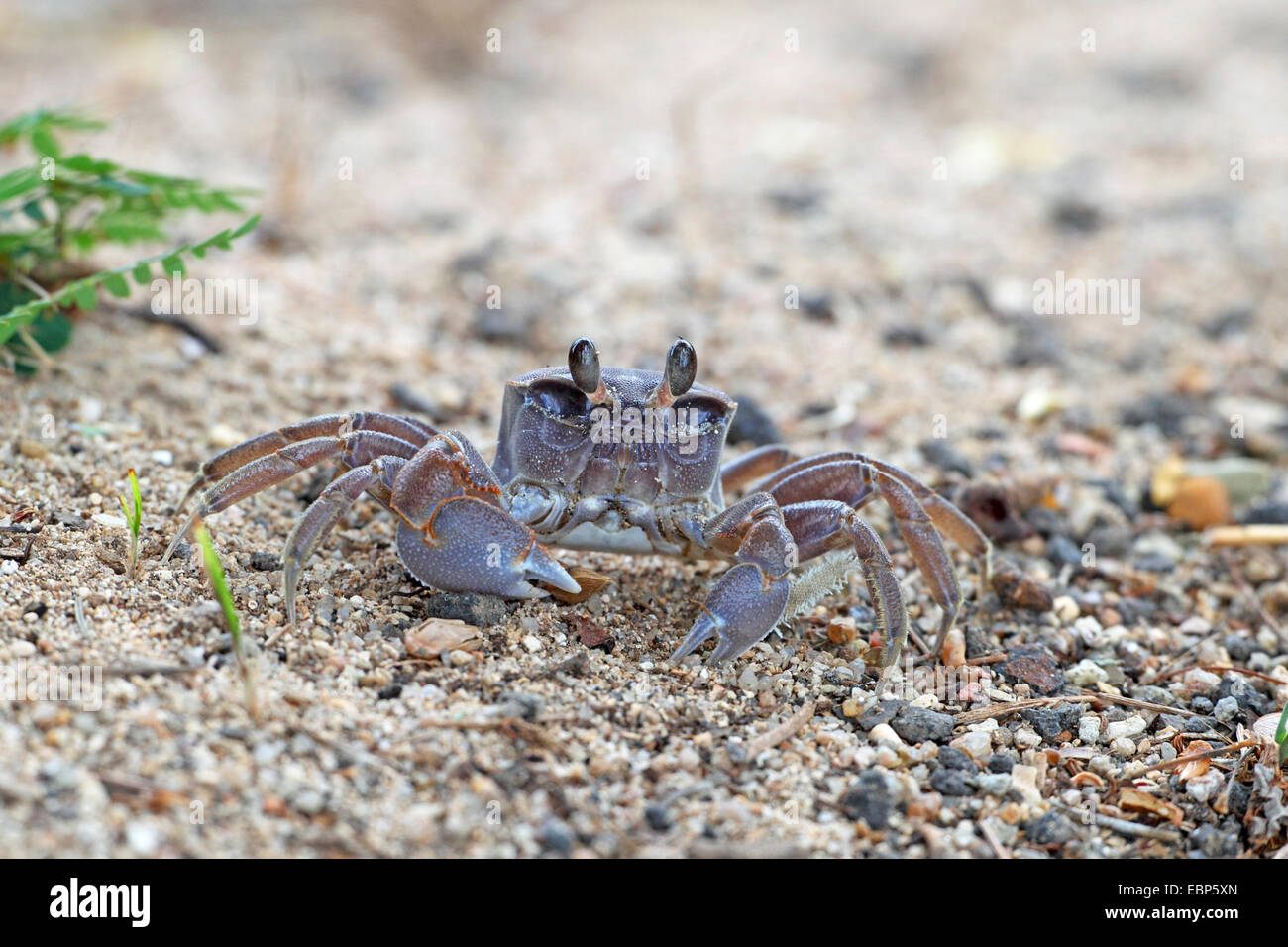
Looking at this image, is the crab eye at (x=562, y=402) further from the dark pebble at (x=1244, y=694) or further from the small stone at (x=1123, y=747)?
the dark pebble at (x=1244, y=694)

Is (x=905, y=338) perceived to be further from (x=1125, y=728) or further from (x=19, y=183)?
(x=19, y=183)

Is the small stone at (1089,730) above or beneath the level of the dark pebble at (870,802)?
above

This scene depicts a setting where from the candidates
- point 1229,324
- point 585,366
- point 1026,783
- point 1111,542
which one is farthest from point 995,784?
point 1229,324

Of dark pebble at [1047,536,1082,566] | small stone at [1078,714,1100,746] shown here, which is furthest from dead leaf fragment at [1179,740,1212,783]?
dark pebble at [1047,536,1082,566]

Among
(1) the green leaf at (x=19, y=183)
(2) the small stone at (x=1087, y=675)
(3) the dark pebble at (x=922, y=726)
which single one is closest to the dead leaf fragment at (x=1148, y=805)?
(3) the dark pebble at (x=922, y=726)

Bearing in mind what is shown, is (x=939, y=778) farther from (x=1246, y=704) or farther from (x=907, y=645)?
(x=1246, y=704)

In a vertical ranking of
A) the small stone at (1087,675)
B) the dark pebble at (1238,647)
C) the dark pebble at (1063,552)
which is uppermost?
the dark pebble at (1063,552)
